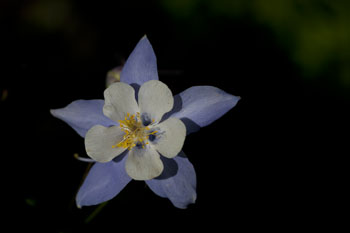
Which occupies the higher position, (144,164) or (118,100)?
(118,100)

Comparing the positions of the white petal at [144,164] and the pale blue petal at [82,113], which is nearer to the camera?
the white petal at [144,164]

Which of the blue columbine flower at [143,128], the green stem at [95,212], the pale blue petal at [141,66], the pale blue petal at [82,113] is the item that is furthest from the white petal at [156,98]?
the green stem at [95,212]

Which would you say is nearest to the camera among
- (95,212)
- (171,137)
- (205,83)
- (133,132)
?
(171,137)

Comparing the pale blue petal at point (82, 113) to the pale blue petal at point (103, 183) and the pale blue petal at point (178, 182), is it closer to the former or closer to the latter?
the pale blue petal at point (103, 183)

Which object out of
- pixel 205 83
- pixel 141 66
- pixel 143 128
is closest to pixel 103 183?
pixel 143 128

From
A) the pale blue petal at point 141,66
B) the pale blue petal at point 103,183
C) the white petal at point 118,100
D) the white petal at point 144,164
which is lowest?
the pale blue petal at point 103,183

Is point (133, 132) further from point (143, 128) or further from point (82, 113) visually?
point (82, 113)

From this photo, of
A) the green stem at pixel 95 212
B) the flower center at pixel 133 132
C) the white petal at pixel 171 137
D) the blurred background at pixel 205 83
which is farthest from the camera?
the blurred background at pixel 205 83

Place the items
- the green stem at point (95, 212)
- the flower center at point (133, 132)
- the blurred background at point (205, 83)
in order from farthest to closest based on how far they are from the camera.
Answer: the blurred background at point (205, 83), the green stem at point (95, 212), the flower center at point (133, 132)
